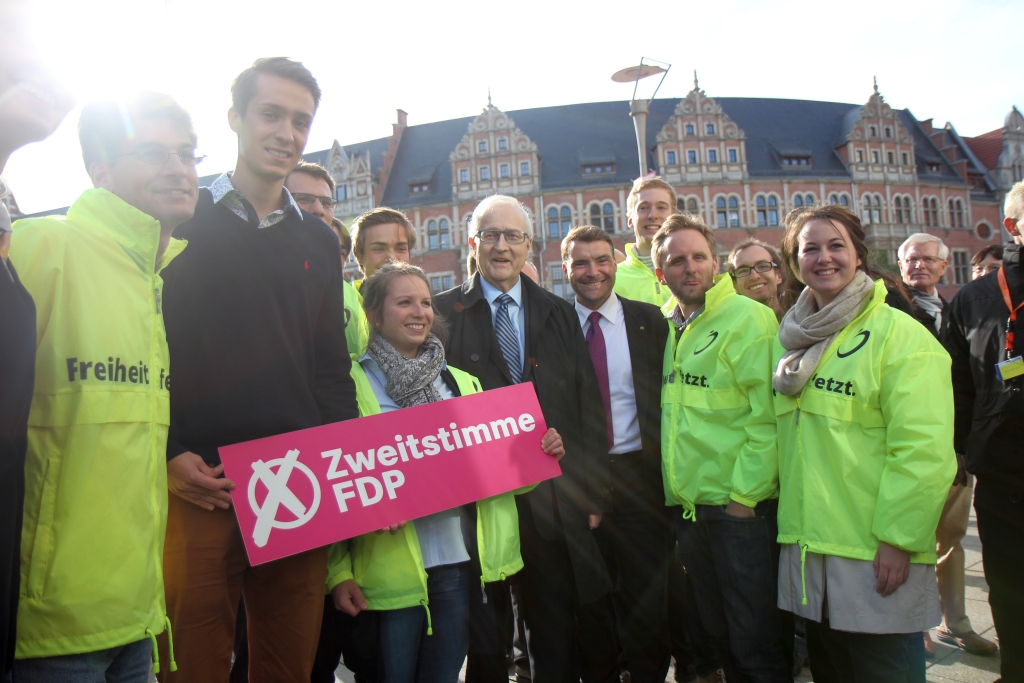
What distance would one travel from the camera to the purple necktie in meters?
3.37

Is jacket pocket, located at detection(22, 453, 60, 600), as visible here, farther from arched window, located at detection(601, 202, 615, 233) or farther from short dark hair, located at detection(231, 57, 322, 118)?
arched window, located at detection(601, 202, 615, 233)

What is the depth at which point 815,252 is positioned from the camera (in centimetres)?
273

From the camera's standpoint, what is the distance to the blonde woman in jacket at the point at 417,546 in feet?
7.59

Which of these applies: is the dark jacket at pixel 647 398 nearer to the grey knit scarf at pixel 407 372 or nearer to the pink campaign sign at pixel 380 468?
the pink campaign sign at pixel 380 468

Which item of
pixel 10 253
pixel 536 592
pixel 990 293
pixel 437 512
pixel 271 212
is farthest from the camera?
pixel 990 293

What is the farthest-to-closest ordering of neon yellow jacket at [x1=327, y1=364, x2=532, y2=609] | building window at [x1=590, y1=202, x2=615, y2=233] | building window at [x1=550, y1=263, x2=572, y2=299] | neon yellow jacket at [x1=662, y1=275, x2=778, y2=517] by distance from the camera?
building window at [x1=590, y1=202, x2=615, y2=233] → building window at [x1=550, y1=263, x2=572, y2=299] → neon yellow jacket at [x1=662, y1=275, x2=778, y2=517] → neon yellow jacket at [x1=327, y1=364, x2=532, y2=609]

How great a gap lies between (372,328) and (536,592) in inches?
55.0

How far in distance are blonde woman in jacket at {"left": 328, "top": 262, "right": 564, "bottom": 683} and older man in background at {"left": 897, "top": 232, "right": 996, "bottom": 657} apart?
8.54 ft

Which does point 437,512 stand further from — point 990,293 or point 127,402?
point 990,293

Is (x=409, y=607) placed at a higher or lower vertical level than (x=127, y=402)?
lower

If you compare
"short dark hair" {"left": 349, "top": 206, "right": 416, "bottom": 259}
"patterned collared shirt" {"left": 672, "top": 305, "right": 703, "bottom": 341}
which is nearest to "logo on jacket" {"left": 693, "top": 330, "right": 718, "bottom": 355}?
"patterned collared shirt" {"left": 672, "top": 305, "right": 703, "bottom": 341}

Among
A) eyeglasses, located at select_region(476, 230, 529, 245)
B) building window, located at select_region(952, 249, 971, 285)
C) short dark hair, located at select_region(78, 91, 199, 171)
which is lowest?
eyeglasses, located at select_region(476, 230, 529, 245)

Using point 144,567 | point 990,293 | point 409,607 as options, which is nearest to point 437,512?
point 409,607

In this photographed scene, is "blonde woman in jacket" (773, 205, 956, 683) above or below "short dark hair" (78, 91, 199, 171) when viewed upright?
below
